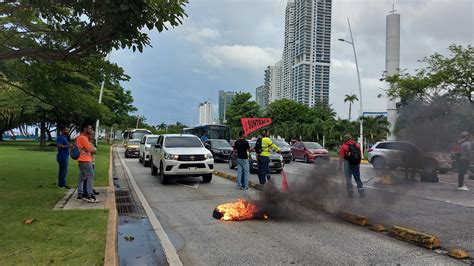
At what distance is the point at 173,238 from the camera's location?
21.7 ft

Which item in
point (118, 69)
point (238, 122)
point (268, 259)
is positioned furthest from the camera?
point (238, 122)

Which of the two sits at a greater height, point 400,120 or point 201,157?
point 400,120

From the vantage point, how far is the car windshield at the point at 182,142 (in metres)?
14.4

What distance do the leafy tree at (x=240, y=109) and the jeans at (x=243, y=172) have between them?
172 ft

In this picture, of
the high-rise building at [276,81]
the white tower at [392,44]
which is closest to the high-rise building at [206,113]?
the high-rise building at [276,81]

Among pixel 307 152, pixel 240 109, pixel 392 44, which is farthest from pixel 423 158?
pixel 240 109

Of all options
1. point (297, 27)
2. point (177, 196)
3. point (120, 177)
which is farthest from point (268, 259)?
point (297, 27)

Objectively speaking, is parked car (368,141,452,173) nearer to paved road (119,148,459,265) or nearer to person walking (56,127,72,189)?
paved road (119,148,459,265)

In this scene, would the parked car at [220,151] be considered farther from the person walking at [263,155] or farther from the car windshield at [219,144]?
the person walking at [263,155]

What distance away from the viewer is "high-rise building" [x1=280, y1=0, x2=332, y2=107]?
48.2m

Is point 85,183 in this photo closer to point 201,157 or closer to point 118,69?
point 118,69

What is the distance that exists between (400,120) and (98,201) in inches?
280

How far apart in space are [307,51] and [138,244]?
54621mm

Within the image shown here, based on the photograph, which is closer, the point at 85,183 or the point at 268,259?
the point at 268,259
